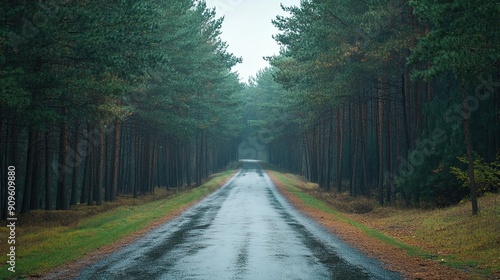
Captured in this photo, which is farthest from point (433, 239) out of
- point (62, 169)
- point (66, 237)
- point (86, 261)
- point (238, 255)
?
point (62, 169)

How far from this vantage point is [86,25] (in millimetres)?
17641

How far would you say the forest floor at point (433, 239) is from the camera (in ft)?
36.8

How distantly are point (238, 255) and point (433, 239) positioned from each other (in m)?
7.26

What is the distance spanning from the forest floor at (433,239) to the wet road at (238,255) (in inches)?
36.2

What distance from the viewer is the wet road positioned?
10.2 meters

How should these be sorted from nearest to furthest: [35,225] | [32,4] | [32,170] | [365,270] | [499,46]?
1. [365,270]
2. [499,46]
3. [32,4]
4. [35,225]
5. [32,170]

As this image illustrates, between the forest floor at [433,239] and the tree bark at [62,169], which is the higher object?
the tree bark at [62,169]

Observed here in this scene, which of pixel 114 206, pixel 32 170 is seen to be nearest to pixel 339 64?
pixel 114 206

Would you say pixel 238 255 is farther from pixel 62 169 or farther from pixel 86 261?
pixel 62 169

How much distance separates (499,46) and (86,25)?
1324cm

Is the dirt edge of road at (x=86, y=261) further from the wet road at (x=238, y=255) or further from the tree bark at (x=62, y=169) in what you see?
the tree bark at (x=62, y=169)

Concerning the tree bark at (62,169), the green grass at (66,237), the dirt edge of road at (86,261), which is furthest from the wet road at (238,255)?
the tree bark at (62,169)

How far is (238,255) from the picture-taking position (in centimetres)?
1224

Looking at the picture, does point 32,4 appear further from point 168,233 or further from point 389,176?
point 389,176
